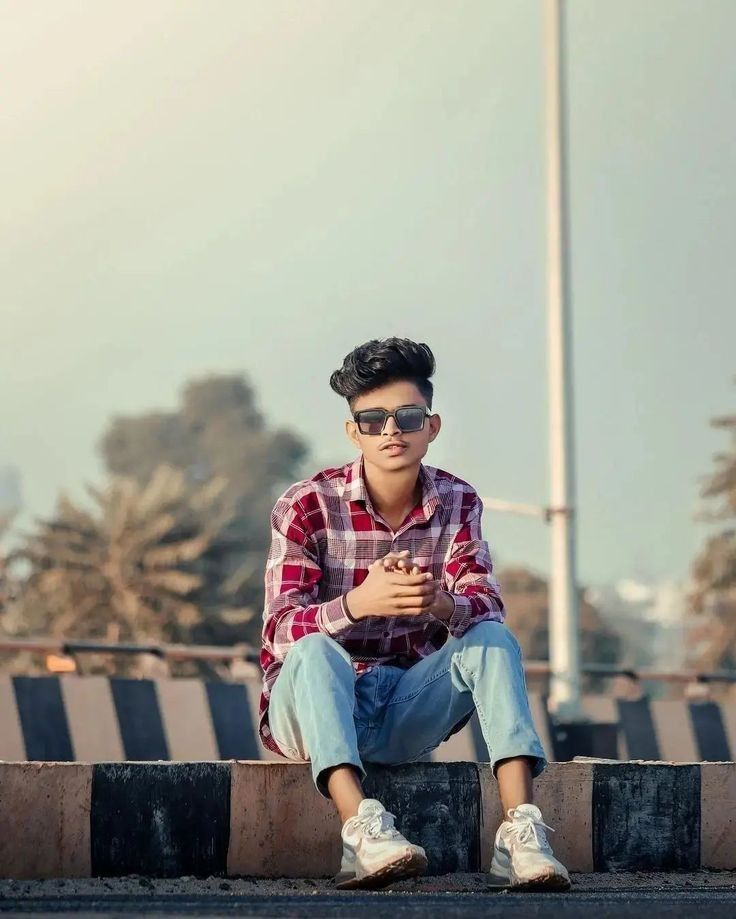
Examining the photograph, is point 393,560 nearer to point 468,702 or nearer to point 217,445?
point 468,702

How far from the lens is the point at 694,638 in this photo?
250ft

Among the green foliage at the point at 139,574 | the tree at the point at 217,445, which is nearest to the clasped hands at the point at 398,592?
the green foliage at the point at 139,574

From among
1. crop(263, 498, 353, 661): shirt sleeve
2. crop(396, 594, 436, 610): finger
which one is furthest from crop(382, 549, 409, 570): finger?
crop(263, 498, 353, 661): shirt sleeve

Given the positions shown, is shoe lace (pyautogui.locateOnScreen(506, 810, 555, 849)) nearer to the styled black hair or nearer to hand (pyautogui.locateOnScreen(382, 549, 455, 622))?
hand (pyautogui.locateOnScreen(382, 549, 455, 622))

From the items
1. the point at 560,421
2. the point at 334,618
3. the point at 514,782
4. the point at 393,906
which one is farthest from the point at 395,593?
the point at 560,421

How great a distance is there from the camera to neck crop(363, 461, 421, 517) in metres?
5.85

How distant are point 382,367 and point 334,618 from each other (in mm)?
837

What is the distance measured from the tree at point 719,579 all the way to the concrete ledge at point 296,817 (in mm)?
62919

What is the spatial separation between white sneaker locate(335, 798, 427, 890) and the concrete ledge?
523 mm

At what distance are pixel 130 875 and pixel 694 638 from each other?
7224 cm

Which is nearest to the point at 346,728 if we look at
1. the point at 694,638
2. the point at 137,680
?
the point at 137,680

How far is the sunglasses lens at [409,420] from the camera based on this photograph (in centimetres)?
589

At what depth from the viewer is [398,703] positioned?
5668 mm

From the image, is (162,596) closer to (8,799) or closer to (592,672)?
(592,672)
